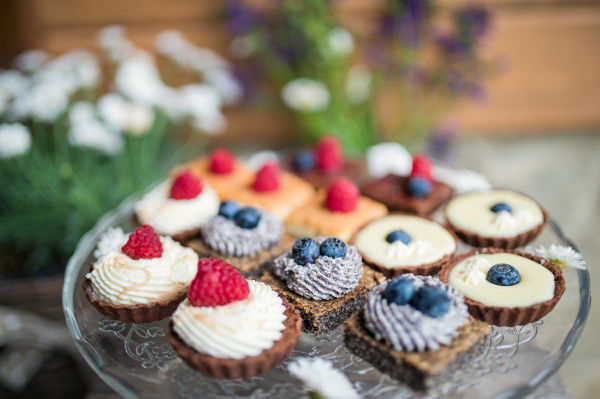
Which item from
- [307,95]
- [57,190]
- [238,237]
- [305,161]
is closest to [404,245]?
[238,237]

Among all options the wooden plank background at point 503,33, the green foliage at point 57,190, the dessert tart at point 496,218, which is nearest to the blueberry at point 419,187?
the dessert tart at point 496,218

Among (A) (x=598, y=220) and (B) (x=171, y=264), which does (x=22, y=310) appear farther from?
(A) (x=598, y=220)

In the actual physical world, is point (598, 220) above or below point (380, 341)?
below

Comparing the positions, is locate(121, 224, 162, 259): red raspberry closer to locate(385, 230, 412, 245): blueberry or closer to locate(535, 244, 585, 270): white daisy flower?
locate(385, 230, 412, 245): blueberry

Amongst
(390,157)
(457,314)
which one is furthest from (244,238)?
(390,157)

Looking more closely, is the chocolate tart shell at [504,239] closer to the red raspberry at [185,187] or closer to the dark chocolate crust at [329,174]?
the dark chocolate crust at [329,174]

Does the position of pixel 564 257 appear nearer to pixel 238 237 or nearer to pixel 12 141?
pixel 238 237
